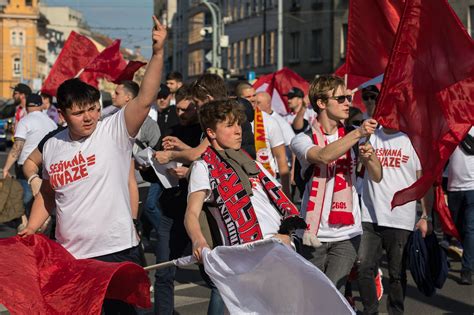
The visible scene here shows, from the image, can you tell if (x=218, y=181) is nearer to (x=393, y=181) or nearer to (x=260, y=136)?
(x=393, y=181)

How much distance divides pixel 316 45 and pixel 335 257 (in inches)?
1972

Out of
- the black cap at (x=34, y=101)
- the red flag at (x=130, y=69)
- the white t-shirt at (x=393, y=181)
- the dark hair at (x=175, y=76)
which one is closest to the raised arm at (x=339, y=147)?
the white t-shirt at (x=393, y=181)

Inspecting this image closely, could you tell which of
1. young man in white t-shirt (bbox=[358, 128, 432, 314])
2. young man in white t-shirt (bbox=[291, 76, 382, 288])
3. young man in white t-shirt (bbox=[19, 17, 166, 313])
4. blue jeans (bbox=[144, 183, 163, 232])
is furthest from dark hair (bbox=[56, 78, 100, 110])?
blue jeans (bbox=[144, 183, 163, 232])

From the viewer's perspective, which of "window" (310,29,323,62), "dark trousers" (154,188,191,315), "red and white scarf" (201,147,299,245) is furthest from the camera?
"window" (310,29,323,62)

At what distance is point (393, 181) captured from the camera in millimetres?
8047

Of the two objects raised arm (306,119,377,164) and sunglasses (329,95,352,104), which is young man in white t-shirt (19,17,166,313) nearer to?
raised arm (306,119,377,164)

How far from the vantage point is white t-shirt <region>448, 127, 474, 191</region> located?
10.7 meters

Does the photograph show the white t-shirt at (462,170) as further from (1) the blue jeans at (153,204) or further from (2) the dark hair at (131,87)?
(2) the dark hair at (131,87)

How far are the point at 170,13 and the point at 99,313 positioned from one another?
129 m

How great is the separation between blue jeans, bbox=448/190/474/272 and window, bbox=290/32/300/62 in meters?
48.5

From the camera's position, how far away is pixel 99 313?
215 inches

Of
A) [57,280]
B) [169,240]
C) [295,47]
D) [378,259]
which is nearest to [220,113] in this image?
[57,280]

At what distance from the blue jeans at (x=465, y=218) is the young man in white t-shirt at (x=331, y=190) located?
3.71 meters

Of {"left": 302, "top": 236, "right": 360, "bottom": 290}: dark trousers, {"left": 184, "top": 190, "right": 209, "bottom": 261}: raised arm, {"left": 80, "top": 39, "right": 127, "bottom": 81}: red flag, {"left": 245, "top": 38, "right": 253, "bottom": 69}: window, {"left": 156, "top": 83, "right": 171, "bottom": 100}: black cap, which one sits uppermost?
{"left": 245, "top": 38, "right": 253, "bottom": 69}: window
